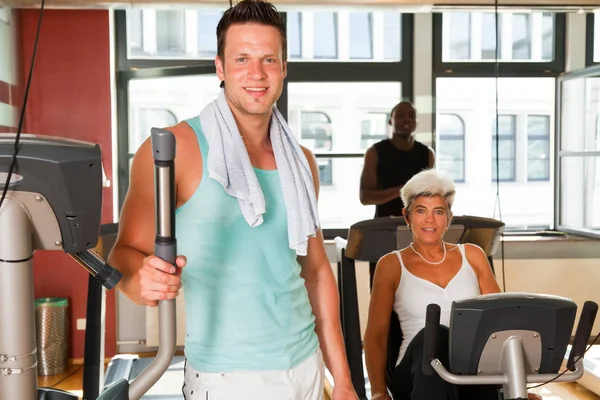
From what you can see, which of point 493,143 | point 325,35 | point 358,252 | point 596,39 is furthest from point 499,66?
point 358,252

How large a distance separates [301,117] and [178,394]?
2038 mm

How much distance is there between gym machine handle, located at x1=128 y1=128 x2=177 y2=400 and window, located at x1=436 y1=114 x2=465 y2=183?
4056 millimetres

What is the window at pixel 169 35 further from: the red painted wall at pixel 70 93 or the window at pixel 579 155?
the window at pixel 579 155

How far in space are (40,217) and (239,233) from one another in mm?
397

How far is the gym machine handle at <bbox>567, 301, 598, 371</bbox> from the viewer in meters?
1.93

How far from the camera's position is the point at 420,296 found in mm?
2625

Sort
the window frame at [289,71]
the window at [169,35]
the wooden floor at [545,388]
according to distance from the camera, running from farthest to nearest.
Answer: the window at [169,35], the window frame at [289,71], the wooden floor at [545,388]

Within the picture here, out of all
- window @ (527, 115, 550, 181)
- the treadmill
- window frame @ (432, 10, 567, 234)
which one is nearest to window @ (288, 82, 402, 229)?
window frame @ (432, 10, 567, 234)

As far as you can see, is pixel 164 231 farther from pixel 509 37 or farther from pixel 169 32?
pixel 509 37

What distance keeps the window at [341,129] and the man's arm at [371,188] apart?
15.2 inches

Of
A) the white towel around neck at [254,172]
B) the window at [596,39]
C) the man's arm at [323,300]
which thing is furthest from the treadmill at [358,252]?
the window at [596,39]

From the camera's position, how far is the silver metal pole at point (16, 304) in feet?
3.16

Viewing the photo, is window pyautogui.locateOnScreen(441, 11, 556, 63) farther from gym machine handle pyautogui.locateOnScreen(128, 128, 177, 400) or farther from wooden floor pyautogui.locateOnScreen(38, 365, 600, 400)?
gym machine handle pyautogui.locateOnScreen(128, 128, 177, 400)

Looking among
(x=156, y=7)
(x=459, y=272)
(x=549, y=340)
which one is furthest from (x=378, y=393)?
(x=156, y=7)
